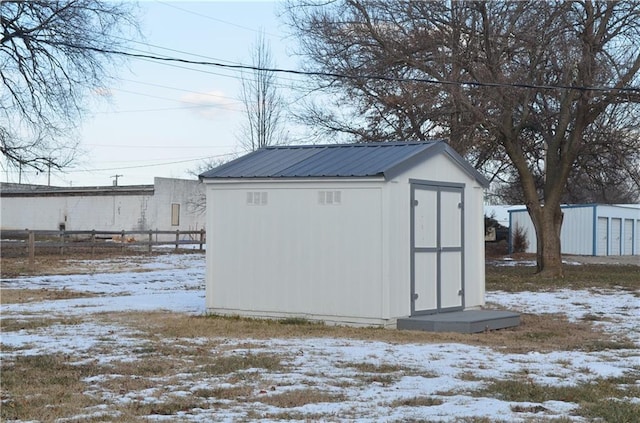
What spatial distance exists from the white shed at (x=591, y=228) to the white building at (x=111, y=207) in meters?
19.0

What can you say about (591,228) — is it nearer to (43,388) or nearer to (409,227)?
(409,227)

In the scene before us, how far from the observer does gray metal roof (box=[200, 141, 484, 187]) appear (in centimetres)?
1334

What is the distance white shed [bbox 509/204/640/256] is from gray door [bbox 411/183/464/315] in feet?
102

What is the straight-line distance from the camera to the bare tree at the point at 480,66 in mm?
22953

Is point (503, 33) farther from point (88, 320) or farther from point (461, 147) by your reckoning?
point (88, 320)

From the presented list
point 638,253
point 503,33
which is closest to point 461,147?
point 503,33

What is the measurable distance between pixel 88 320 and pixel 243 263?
2541mm

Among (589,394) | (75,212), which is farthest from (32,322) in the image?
(75,212)

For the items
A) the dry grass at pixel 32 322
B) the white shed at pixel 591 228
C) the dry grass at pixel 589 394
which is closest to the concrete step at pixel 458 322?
the dry grass at pixel 589 394

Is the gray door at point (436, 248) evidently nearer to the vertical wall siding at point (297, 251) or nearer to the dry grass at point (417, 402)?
the vertical wall siding at point (297, 251)

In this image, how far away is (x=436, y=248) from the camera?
14.2 m

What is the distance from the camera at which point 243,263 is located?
14336mm

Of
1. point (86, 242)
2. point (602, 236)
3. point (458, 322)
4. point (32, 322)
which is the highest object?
point (602, 236)

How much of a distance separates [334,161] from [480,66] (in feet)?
32.8
